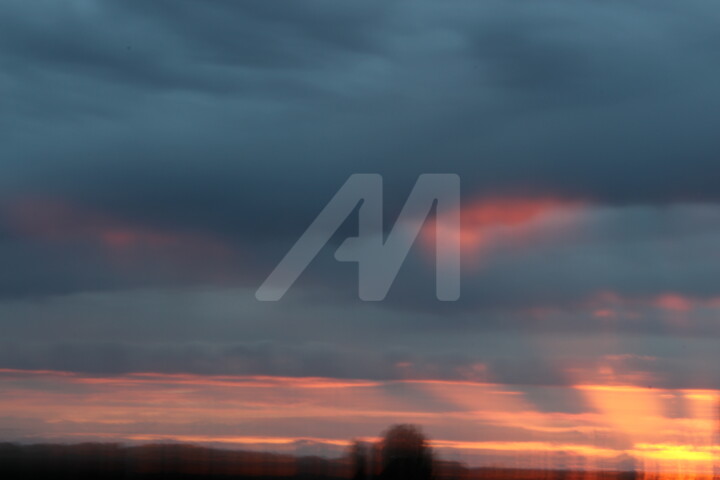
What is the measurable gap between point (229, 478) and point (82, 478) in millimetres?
8149

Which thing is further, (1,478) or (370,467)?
(370,467)

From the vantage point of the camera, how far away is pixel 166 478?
5725cm

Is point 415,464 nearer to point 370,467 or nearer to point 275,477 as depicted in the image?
point 370,467

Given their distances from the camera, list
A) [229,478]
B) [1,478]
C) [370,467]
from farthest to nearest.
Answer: [370,467] < [229,478] < [1,478]

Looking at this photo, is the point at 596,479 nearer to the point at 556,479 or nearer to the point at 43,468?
the point at 556,479

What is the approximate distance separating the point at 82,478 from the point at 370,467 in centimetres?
1679

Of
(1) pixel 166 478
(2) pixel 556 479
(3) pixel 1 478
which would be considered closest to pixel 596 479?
(2) pixel 556 479

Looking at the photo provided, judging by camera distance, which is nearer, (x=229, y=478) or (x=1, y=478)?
(x=1, y=478)

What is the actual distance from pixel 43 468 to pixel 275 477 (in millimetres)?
12328

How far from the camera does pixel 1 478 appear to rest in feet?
180

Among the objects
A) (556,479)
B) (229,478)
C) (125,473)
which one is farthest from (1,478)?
(556,479)

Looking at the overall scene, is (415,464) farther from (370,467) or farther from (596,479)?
(596,479)

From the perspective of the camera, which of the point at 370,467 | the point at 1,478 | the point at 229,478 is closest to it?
the point at 1,478

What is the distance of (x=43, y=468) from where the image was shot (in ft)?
181
